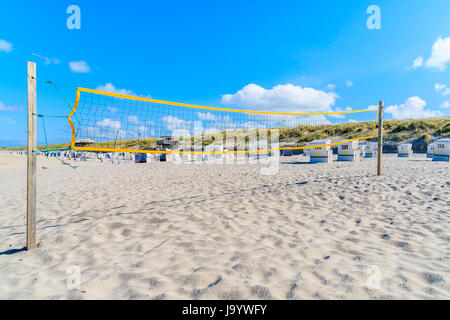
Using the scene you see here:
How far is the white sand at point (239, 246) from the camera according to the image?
1736 millimetres

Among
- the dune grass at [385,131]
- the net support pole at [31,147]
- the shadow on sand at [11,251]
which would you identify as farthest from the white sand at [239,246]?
the dune grass at [385,131]

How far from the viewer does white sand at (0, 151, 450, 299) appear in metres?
1.74

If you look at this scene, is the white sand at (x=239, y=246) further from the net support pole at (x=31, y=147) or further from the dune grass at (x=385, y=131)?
the dune grass at (x=385, y=131)

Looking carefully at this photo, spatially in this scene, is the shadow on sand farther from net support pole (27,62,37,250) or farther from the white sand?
net support pole (27,62,37,250)

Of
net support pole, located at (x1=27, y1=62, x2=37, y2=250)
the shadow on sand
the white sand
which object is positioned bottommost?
the shadow on sand

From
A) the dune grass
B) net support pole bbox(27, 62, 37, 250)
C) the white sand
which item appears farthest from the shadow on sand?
the dune grass

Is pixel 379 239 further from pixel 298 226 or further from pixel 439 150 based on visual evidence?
pixel 439 150

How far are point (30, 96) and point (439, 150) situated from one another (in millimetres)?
14896

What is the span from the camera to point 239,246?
98.6 inches

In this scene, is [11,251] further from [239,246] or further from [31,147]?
[239,246]

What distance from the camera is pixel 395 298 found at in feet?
5.16

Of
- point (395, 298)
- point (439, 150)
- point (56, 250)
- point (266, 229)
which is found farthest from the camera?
point (439, 150)

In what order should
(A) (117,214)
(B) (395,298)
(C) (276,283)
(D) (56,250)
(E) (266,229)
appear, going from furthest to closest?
(A) (117,214), (E) (266,229), (D) (56,250), (C) (276,283), (B) (395,298)

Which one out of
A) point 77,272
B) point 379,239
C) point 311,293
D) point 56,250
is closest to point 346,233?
point 379,239
